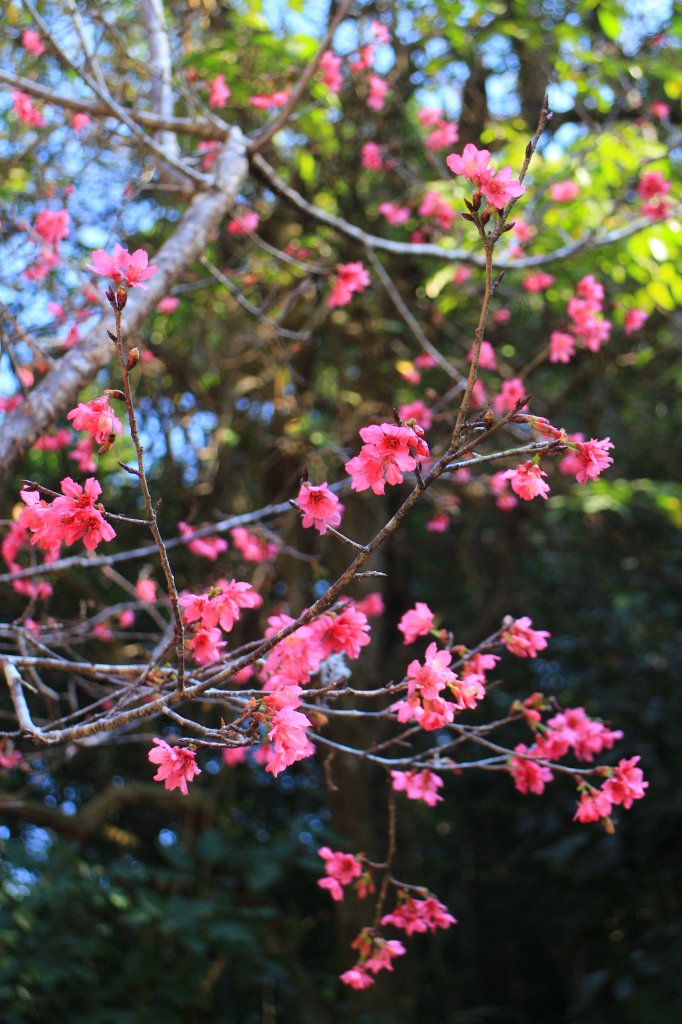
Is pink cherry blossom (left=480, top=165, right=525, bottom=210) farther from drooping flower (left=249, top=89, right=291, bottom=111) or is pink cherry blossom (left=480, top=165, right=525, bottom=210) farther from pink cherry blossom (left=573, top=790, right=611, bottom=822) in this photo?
drooping flower (left=249, top=89, right=291, bottom=111)

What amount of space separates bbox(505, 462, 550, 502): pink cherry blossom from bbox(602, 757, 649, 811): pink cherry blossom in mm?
654

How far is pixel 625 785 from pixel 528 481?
71 centimetres

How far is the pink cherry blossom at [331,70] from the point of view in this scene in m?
3.49

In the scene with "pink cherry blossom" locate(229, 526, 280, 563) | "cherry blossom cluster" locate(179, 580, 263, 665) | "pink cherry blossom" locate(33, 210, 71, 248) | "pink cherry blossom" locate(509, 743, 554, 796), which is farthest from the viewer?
"pink cherry blossom" locate(229, 526, 280, 563)

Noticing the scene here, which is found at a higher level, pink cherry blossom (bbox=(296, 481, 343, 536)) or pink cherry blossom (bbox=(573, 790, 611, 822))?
pink cherry blossom (bbox=(296, 481, 343, 536))

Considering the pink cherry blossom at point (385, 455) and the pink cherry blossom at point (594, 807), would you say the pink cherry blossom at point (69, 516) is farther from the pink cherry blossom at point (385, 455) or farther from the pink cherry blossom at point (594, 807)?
the pink cherry blossom at point (594, 807)

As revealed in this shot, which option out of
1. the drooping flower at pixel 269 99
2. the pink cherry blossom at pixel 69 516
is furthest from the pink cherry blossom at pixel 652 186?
the pink cherry blossom at pixel 69 516

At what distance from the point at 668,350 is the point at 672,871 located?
3076mm

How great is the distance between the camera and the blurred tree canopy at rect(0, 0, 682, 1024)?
3.87 m

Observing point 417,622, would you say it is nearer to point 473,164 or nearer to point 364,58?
point 473,164

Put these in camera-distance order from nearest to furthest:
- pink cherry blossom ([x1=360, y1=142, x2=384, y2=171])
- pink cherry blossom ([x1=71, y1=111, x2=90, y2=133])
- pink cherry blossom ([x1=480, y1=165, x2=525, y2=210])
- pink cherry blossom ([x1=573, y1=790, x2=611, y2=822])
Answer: pink cherry blossom ([x1=480, y1=165, x2=525, y2=210]) → pink cherry blossom ([x1=573, y1=790, x2=611, y2=822]) → pink cherry blossom ([x1=71, y1=111, x2=90, y2=133]) → pink cherry blossom ([x1=360, y1=142, x2=384, y2=171])

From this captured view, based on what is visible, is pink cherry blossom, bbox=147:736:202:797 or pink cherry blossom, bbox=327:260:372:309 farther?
pink cherry blossom, bbox=327:260:372:309

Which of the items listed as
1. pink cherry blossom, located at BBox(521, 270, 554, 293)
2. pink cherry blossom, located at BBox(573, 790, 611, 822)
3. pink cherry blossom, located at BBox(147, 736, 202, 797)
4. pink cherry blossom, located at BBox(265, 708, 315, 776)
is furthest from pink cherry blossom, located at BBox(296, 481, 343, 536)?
pink cherry blossom, located at BBox(521, 270, 554, 293)

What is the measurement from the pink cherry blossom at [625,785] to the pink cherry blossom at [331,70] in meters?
2.74
